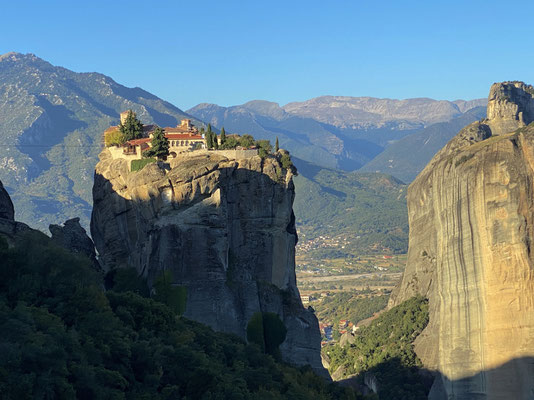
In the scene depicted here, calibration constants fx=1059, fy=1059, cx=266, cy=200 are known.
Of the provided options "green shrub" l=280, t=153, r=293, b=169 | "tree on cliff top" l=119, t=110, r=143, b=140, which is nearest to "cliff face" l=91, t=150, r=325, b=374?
"green shrub" l=280, t=153, r=293, b=169

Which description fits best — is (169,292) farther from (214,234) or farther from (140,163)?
(140,163)

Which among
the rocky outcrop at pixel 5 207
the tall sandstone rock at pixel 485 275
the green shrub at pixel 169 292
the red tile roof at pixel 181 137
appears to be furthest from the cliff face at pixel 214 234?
the tall sandstone rock at pixel 485 275

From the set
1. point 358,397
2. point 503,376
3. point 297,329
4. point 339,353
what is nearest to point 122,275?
point 297,329

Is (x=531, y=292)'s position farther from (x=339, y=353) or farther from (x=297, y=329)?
(x=339, y=353)

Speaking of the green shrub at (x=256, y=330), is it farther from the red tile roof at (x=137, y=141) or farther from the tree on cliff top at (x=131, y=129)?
the tree on cliff top at (x=131, y=129)

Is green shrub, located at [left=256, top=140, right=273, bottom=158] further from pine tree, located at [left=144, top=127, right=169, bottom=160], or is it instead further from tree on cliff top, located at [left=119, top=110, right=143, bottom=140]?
tree on cliff top, located at [left=119, top=110, right=143, bottom=140]

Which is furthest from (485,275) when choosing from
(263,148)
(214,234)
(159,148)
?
(159,148)
